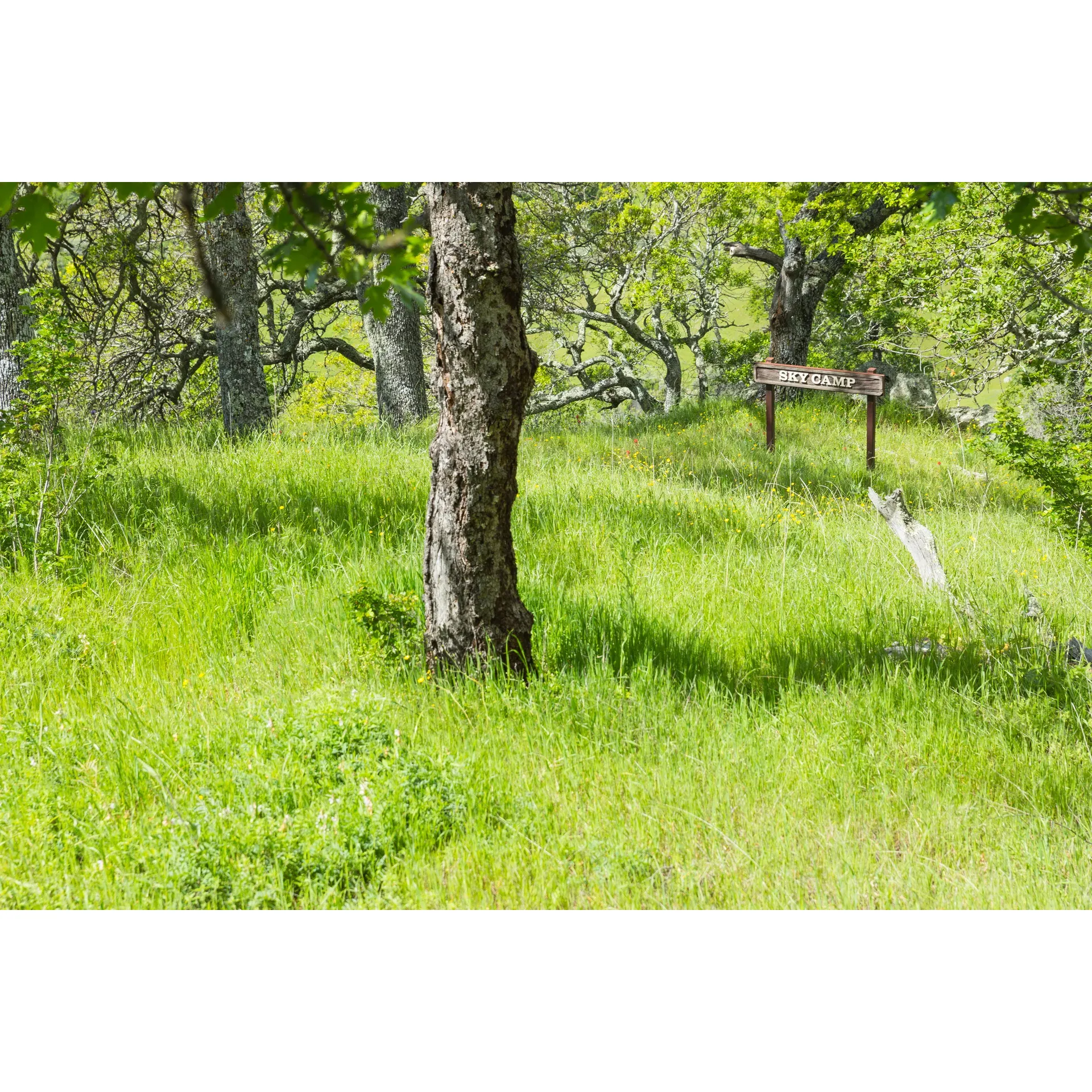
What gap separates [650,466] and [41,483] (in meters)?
5.26

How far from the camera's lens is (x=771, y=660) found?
4.30 metres

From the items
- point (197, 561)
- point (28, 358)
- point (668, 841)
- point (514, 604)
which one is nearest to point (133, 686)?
point (197, 561)

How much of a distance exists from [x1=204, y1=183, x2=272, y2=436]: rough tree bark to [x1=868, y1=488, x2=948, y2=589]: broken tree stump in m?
5.88

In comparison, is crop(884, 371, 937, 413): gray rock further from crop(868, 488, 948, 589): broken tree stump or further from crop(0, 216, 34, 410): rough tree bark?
crop(0, 216, 34, 410): rough tree bark

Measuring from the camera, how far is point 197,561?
16.9 feet

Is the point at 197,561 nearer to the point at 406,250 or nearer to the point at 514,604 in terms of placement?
the point at 514,604

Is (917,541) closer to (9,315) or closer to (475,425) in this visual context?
(475,425)

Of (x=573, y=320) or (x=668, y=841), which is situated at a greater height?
(x=573, y=320)

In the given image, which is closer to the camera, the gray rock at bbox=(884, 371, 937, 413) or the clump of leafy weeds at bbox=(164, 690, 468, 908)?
the clump of leafy weeds at bbox=(164, 690, 468, 908)

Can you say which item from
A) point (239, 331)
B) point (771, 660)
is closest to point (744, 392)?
point (239, 331)

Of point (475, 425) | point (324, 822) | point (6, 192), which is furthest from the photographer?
point (475, 425)

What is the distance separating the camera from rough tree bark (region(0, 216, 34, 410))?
655 cm

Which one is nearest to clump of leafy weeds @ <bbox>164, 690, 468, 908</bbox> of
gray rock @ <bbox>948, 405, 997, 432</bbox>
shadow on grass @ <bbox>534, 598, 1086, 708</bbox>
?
shadow on grass @ <bbox>534, 598, 1086, 708</bbox>

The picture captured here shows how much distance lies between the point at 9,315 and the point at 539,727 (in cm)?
567
